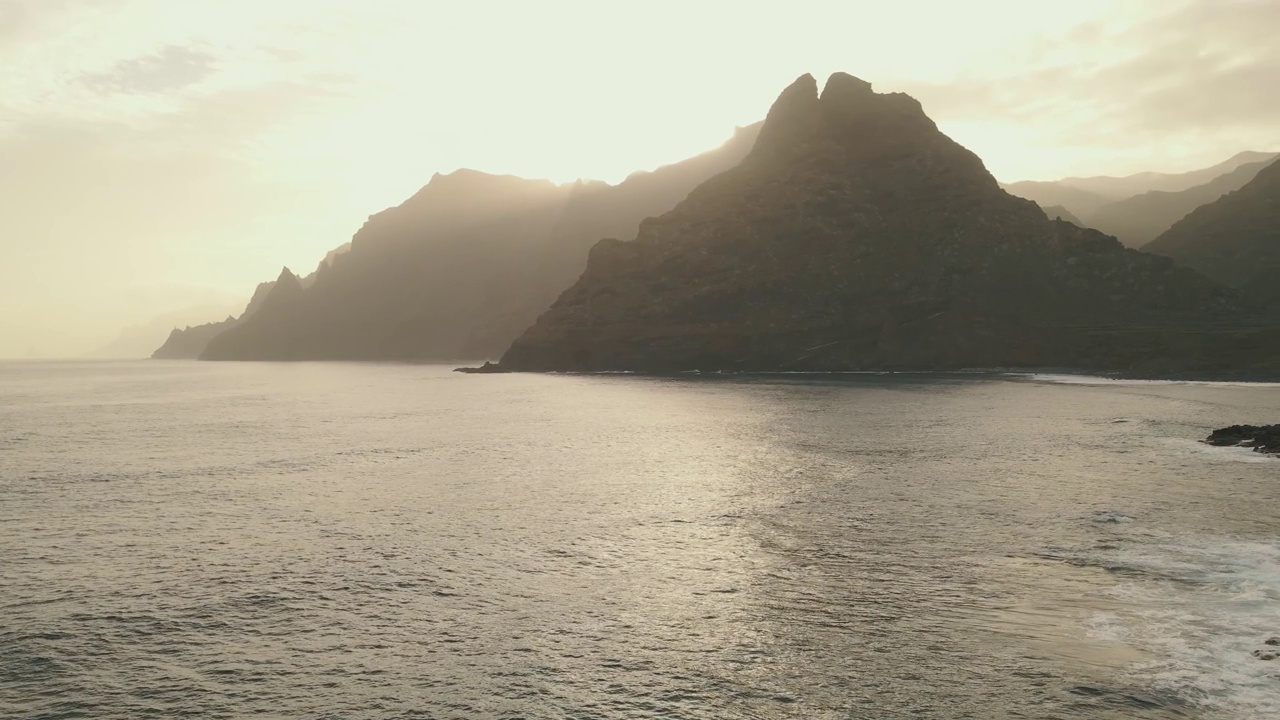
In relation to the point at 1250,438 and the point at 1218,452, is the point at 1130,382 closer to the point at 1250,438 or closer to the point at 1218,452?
the point at 1250,438

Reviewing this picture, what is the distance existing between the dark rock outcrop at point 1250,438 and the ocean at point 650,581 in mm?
2905

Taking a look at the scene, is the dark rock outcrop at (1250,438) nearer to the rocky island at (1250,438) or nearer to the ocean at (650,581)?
the rocky island at (1250,438)

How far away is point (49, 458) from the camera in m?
66.6

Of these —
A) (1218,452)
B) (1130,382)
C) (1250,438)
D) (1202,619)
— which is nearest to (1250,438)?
(1250,438)

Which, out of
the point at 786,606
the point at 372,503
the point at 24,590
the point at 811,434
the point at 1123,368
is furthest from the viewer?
the point at 1123,368

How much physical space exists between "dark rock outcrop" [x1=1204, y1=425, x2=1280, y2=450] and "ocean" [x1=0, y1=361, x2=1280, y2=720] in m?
2.91

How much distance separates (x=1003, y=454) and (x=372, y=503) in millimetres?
45852

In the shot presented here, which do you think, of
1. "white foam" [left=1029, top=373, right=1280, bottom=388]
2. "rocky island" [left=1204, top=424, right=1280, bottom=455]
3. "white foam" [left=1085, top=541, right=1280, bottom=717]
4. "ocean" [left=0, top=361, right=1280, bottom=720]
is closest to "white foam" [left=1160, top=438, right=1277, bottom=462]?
"ocean" [left=0, top=361, right=1280, bottom=720]

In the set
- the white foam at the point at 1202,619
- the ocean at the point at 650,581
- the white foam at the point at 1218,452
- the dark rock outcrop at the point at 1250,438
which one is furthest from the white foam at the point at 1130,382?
the white foam at the point at 1202,619

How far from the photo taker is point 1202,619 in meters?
24.7

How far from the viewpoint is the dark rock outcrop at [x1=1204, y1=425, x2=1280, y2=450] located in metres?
58.9

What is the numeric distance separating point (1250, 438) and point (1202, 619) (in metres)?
48.5

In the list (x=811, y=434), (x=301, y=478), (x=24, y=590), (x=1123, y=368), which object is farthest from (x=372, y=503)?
(x=1123, y=368)

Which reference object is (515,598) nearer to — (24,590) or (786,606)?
(786,606)
